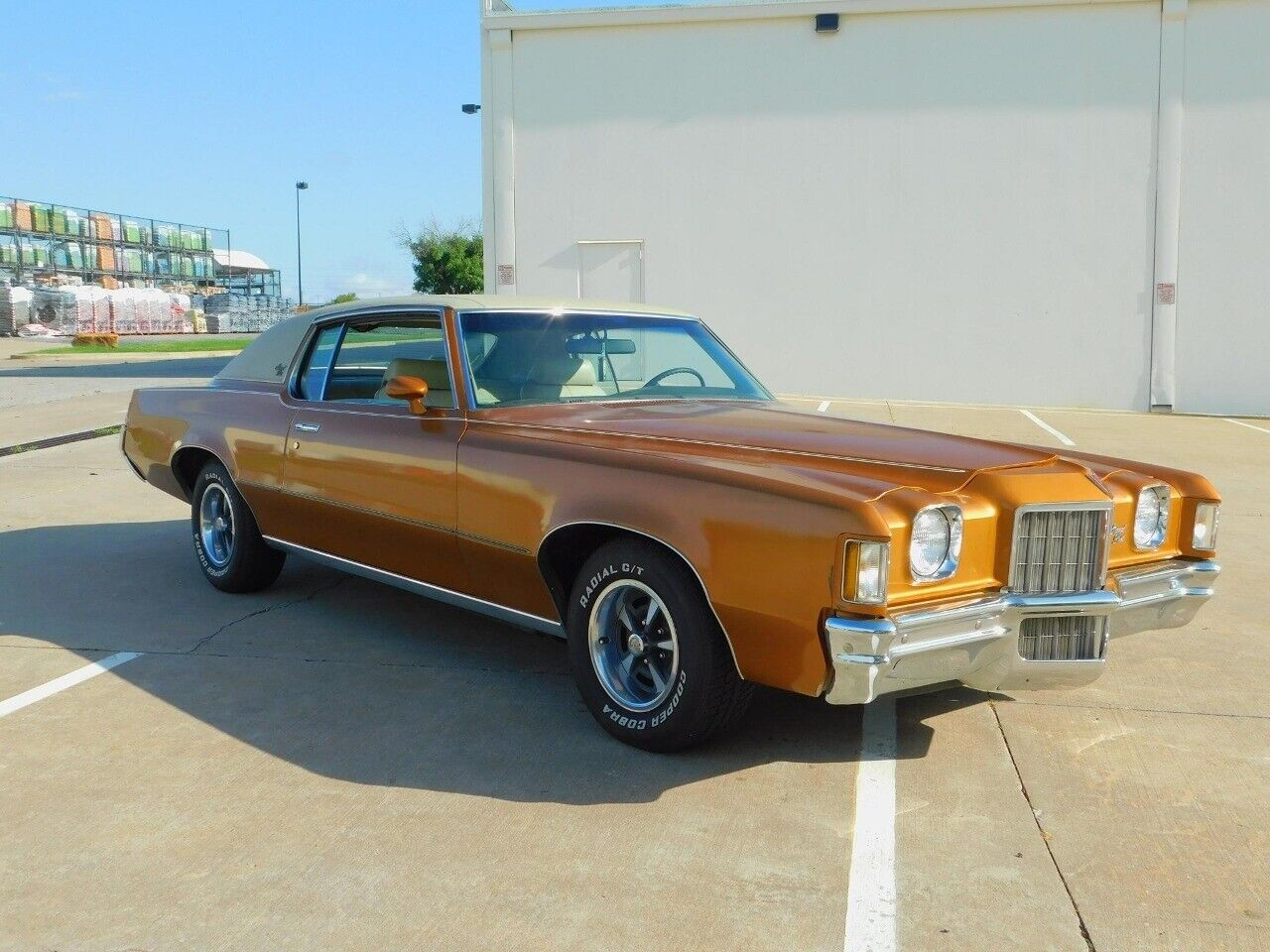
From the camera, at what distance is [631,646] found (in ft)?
13.2

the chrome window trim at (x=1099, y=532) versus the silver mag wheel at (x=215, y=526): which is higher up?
the chrome window trim at (x=1099, y=532)

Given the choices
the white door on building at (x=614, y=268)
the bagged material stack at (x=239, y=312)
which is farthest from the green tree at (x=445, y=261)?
the white door on building at (x=614, y=268)

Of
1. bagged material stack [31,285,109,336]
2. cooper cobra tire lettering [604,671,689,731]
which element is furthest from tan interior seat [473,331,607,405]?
bagged material stack [31,285,109,336]

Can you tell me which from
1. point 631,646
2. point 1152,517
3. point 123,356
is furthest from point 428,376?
point 123,356

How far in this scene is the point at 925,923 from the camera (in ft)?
9.70

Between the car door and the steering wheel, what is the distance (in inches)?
34.3

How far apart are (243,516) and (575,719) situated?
2.39m

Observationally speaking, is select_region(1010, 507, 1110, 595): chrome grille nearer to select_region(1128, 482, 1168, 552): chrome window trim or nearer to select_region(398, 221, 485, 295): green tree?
select_region(1128, 482, 1168, 552): chrome window trim

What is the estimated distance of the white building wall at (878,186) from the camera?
17922mm

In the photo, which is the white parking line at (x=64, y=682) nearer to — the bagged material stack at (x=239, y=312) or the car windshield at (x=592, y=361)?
the car windshield at (x=592, y=361)

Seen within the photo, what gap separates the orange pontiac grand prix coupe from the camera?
3.49m

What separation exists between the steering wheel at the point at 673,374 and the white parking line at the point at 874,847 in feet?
5.30

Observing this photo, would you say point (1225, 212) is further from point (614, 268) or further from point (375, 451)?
point (375, 451)

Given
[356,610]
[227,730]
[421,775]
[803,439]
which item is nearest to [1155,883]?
[803,439]
